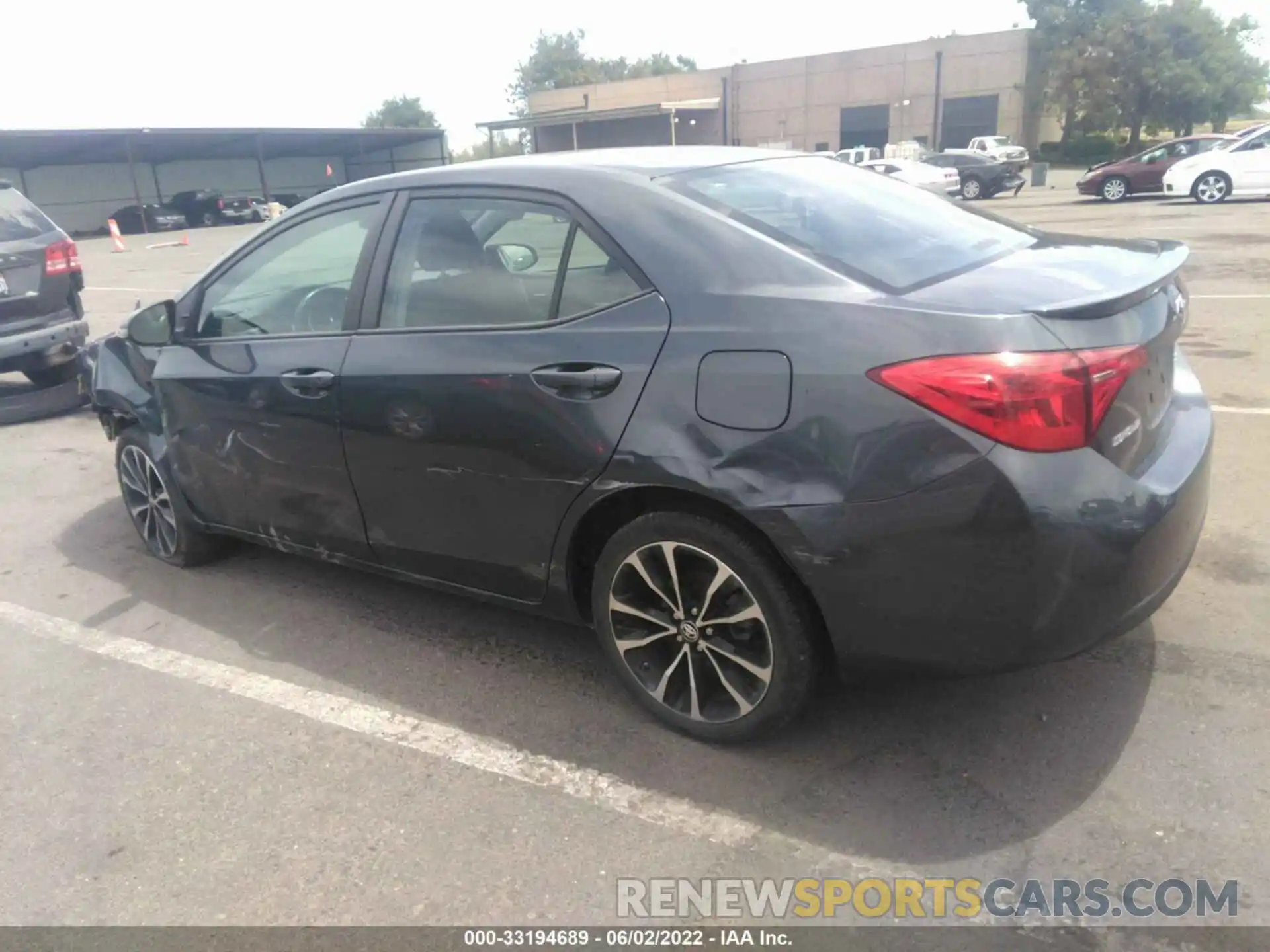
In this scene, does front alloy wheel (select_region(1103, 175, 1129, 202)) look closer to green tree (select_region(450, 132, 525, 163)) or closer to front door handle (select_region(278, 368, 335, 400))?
front door handle (select_region(278, 368, 335, 400))

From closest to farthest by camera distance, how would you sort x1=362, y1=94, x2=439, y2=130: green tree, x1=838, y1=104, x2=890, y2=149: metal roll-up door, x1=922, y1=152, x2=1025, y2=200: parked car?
x1=922, y1=152, x2=1025, y2=200: parked car < x1=838, y1=104, x2=890, y2=149: metal roll-up door < x1=362, y1=94, x2=439, y2=130: green tree

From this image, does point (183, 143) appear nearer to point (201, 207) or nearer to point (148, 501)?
point (201, 207)

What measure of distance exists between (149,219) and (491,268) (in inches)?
1783

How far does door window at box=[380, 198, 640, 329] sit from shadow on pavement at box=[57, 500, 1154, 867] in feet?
4.02

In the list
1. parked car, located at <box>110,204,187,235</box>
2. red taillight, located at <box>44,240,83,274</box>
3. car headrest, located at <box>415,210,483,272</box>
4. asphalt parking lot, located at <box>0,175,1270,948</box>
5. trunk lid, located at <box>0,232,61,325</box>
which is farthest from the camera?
parked car, located at <box>110,204,187,235</box>

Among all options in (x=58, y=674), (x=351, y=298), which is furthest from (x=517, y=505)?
(x=58, y=674)

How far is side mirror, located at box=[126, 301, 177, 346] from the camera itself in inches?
166

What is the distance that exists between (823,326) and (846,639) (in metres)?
0.81

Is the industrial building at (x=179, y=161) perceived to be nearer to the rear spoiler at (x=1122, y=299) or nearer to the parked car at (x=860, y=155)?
the parked car at (x=860, y=155)

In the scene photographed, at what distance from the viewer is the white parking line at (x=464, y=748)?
2.54 meters

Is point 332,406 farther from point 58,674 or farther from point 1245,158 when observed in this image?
point 1245,158

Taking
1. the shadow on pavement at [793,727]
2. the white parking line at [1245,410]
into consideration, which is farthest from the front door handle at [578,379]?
the white parking line at [1245,410]

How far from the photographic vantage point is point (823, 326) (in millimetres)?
2465

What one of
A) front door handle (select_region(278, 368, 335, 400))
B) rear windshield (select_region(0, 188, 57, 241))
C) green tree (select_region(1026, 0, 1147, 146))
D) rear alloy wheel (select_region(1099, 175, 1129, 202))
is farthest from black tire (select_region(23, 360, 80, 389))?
green tree (select_region(1026, 0, 1147, 146))
